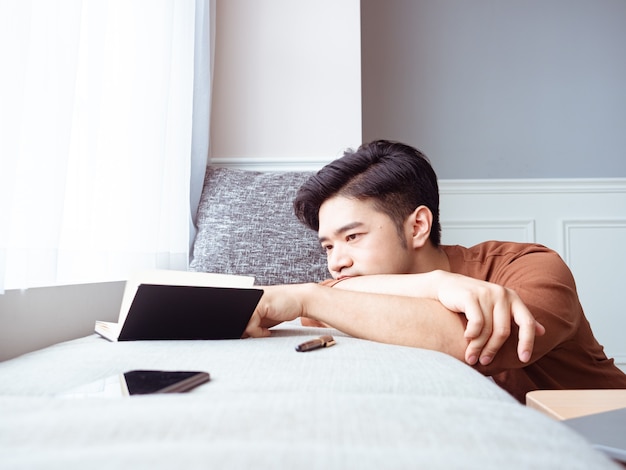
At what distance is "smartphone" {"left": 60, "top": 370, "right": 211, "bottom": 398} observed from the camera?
0.48 meters

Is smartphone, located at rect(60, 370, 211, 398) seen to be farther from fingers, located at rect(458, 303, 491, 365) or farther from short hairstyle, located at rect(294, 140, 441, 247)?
short hairstyle, located at rect(294, 140, 441, 247)

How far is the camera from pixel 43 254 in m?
0.98

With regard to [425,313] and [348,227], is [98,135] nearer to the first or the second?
[348,227]

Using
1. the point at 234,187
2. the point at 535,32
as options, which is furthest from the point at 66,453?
the point at 535,32

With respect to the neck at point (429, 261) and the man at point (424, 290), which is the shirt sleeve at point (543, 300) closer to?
the man at point (424, 290)

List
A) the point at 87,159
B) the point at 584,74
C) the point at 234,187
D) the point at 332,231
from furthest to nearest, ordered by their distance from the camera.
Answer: the point at 584,74 → the point at 234,187 → the point at 332,231 → the point at 87,159

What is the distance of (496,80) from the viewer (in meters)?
2.97

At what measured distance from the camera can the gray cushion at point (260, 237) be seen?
1712 millimetres

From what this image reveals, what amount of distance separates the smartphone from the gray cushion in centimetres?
114

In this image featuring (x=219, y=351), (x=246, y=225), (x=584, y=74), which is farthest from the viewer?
(x=584, y=74)

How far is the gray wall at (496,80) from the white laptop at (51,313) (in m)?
1.98

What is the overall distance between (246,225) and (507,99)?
1.89m

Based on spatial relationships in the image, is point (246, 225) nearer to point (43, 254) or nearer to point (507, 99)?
point (43, 254)

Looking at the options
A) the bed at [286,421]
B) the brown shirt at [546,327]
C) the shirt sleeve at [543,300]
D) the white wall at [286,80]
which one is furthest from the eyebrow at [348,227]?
the white wall at [286,80]
